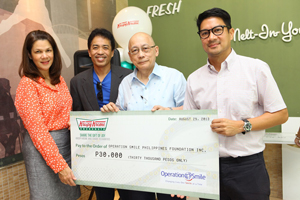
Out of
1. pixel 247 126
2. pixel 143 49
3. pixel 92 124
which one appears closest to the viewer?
pixel 247 126

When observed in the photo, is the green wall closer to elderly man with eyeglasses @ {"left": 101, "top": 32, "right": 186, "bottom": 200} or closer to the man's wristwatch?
elderly man with eyeglasses @ {"left": 101, "top": 32, "right": 186, "bottom": 200}

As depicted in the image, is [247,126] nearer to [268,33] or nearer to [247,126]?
[247,126]

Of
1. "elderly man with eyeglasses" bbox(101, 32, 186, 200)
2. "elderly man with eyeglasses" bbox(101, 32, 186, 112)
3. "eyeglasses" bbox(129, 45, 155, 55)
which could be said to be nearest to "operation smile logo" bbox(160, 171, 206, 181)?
"elderly man with eyeglasses" bbox(101, 32, 186, 200)

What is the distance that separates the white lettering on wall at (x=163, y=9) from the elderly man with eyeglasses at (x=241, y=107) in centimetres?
250

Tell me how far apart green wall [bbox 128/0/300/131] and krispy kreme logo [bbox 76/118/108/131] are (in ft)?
8.05

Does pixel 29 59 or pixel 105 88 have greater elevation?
pixel 29 59

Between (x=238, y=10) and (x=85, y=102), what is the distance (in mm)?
2700

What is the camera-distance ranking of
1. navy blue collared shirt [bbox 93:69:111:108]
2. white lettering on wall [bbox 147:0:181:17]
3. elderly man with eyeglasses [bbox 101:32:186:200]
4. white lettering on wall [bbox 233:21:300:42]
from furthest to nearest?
white lettering on wall [bbox 147:0:181:17]
white lettering on wall [bbox 233:21:300:42]
navy blue collared shirt [bbox 93:69:111:108]
elderly man with eyeglasses [bbox 101:32:186:200]

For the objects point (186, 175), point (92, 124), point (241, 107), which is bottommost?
point (186, 175)

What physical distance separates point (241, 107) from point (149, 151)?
62cm

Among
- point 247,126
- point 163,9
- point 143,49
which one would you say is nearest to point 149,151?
point 247,126

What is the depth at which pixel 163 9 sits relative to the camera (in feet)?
12.2

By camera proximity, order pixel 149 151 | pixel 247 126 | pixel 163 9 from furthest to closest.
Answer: pixel 163 9
pixel 149 151
pixel 247 126

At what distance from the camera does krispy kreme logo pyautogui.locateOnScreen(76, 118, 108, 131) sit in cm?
148
